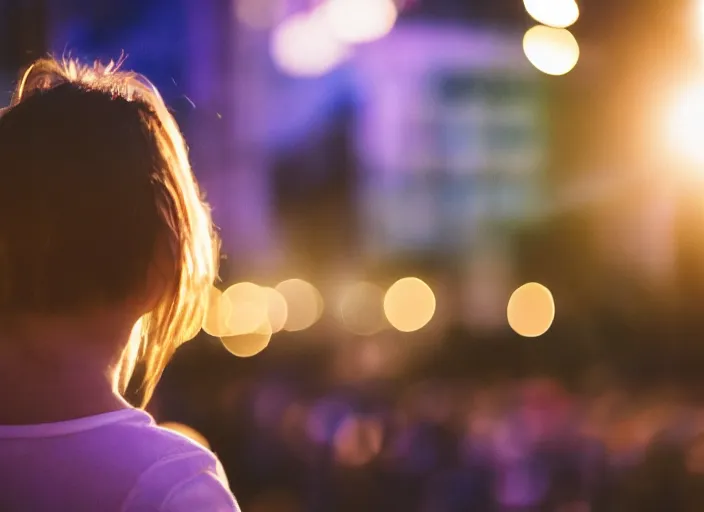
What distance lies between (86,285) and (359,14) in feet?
57.7

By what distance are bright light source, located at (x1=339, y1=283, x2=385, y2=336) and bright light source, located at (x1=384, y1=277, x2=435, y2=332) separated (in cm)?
128

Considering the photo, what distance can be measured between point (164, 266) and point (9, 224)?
186 mm

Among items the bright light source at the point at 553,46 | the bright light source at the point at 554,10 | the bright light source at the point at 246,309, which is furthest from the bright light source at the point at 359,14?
the bright light source at the point at 246,309

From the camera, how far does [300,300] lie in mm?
53188

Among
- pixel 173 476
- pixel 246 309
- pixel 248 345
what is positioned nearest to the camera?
pixel 173 476

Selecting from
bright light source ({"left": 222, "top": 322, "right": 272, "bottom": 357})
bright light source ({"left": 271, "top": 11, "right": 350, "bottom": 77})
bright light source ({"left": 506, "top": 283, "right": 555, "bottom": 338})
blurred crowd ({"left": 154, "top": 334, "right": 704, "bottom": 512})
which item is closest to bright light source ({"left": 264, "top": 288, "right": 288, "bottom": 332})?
bright light source ({"left": 222, "top": 322, "right": 272, "bottom": 357})

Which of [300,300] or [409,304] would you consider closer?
[409,304]

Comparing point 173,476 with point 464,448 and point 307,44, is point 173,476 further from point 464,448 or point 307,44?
point 307,44

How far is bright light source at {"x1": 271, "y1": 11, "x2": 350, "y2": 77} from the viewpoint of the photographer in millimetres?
23406

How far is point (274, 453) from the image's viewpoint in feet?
27.0

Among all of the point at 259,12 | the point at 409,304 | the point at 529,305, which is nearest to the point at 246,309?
the point at 409,304

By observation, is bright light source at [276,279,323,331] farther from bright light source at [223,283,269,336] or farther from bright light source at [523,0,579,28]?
bright light source at [523,0,579,28]

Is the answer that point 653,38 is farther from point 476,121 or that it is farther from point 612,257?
point 476,121

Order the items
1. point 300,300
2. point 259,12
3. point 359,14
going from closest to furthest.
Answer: point 359,14
point 259,12
point 300,300
